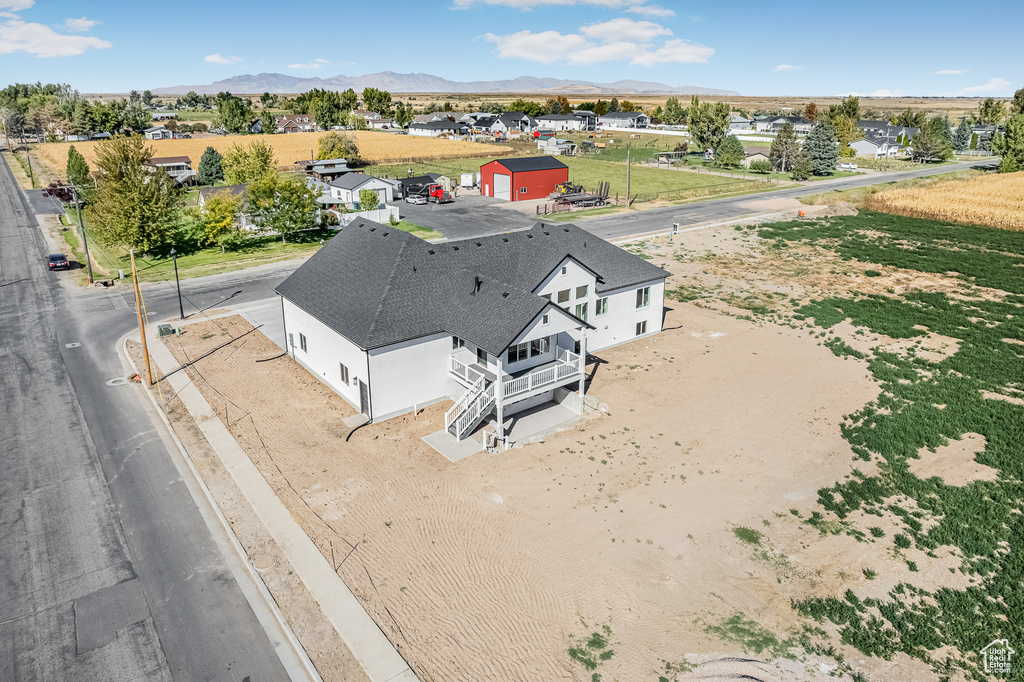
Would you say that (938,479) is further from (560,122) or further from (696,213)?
(560,122)

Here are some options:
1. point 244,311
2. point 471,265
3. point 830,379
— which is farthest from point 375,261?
point 830,379

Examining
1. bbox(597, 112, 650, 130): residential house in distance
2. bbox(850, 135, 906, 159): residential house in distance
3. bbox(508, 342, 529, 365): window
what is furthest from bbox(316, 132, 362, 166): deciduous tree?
bbox(850, 135, 906, 159): residential house in distance

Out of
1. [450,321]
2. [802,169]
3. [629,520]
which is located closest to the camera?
[629,520]

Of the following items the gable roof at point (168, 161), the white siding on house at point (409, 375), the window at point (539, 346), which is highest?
the gable roof at point (168, 161)

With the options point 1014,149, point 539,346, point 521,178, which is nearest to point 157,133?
point 521,178

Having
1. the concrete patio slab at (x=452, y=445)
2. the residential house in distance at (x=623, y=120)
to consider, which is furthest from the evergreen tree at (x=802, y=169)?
the concrete patio slab at (x=452, y=445)

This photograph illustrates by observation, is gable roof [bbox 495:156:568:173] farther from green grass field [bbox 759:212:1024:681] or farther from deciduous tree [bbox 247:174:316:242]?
green grass field [bbox 759:212:1024:681]

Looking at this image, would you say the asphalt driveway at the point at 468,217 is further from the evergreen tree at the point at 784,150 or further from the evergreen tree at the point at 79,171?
the evergreen tree at the point at 784,150
